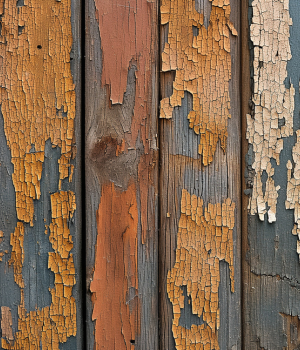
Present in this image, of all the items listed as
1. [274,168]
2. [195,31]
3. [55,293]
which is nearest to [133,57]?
[195,31]

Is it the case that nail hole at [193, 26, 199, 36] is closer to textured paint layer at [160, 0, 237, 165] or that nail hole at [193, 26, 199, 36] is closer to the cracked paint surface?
textured paint layer at [160, 0, 237, 165]

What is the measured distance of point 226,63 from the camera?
83cm

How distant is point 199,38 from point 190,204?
1.36 ft

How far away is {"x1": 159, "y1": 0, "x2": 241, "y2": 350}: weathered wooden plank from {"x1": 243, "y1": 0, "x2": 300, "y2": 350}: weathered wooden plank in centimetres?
4

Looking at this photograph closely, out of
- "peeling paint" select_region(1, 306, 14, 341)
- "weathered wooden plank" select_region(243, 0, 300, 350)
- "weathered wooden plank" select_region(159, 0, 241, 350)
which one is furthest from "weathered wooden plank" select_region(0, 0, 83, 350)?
"weathered wooden plank" select_region(243, 0, 300, 350)

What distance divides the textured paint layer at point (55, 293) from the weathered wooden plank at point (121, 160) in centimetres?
5

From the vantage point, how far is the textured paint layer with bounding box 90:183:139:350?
809 mm

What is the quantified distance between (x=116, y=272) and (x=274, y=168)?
1.55 feet

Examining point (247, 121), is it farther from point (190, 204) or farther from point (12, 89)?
point (12, 89)

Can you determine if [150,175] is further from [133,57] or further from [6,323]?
[6,323]

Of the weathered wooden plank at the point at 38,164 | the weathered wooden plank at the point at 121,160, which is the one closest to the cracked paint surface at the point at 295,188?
the weathered wooden plank at the point at 121,160

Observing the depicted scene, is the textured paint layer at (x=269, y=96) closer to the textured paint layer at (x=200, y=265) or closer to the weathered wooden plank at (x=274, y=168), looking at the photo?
the weathered wooden plank at (x=274, y=168)

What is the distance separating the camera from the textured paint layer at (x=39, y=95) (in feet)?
2.65

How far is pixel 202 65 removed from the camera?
83 centimetres
